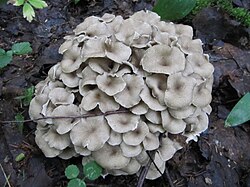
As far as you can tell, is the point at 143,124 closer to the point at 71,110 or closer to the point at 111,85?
the point at 111,85

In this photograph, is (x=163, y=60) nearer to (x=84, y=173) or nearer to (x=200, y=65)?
(x=200, y=65)

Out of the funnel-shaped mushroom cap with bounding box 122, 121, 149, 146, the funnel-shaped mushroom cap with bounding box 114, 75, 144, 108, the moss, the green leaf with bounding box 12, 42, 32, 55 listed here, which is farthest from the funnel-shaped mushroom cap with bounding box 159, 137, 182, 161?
the moss

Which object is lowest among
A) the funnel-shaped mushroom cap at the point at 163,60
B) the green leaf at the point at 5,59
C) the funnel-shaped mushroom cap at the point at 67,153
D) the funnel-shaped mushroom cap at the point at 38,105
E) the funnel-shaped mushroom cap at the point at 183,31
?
the funnel-shaped mushroom cap at the point at 67,153

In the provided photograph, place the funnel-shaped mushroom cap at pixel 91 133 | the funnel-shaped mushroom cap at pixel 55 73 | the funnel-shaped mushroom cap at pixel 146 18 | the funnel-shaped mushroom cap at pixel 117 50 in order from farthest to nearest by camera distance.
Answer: the funnel-shaped mushroom cap at pixel 146 18 → the funnel-shaped mushroom cap at pixel 55 73 → the funnel-shaped mushroom cap at pixel 117 50 → the funnel-shaped mushroom cap at pixel 91 133

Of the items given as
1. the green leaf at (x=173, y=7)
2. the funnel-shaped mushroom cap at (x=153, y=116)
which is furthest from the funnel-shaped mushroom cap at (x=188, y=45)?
the green leaf at (x=173, y=7)

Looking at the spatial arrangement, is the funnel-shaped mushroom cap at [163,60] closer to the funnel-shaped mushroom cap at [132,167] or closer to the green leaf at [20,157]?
the funnel-shaped mushroom cap at [132,167]

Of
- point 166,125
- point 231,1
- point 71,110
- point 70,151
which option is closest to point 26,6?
point 71,110

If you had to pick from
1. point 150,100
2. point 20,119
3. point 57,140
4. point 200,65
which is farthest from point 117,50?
point 20,119
